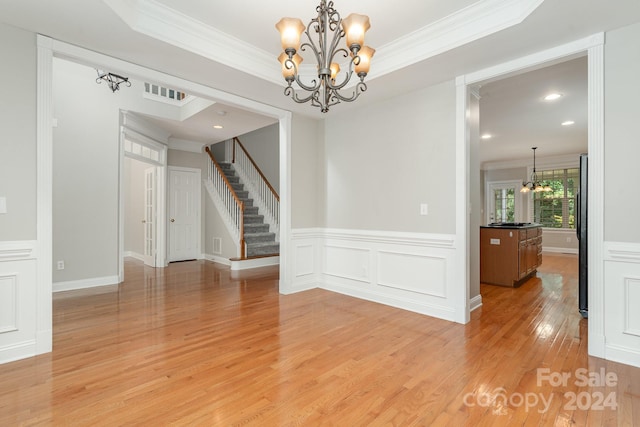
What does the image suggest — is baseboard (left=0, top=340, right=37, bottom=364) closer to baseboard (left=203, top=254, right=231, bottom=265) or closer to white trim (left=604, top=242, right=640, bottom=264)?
baseboard (left=203, top=254, right=231, bottom=265)

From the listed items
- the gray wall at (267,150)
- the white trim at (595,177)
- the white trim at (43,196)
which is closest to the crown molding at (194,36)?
the white trim at (43,196)

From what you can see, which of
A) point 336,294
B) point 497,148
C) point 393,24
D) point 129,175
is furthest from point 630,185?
point 129,175

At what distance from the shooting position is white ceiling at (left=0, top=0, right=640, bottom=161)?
2.34 meters

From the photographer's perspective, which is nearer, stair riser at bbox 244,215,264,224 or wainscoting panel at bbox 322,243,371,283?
wainscoting panel at bbox 322,243,371,283

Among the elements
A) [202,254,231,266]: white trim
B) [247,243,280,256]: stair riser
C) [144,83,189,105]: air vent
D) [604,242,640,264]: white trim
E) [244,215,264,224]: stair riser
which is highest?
[144,83,189,105]: air vent

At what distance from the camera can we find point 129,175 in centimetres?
812

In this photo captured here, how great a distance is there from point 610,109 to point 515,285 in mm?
3184

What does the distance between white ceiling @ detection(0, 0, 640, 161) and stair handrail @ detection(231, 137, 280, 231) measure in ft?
13.1

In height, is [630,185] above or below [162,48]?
below

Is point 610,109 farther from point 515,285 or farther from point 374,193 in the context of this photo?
point 515,285

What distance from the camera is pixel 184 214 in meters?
7.35

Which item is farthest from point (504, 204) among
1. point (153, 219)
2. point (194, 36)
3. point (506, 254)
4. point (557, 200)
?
point (194, 36)

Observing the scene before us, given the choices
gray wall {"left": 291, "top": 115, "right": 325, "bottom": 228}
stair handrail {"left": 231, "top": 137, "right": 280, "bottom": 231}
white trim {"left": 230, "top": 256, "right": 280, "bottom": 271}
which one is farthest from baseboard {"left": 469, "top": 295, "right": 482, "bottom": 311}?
stair handrail {"left": 231, "top": 137, "right": 280, "bottom": 231}

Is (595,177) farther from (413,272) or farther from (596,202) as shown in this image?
(413,272)
